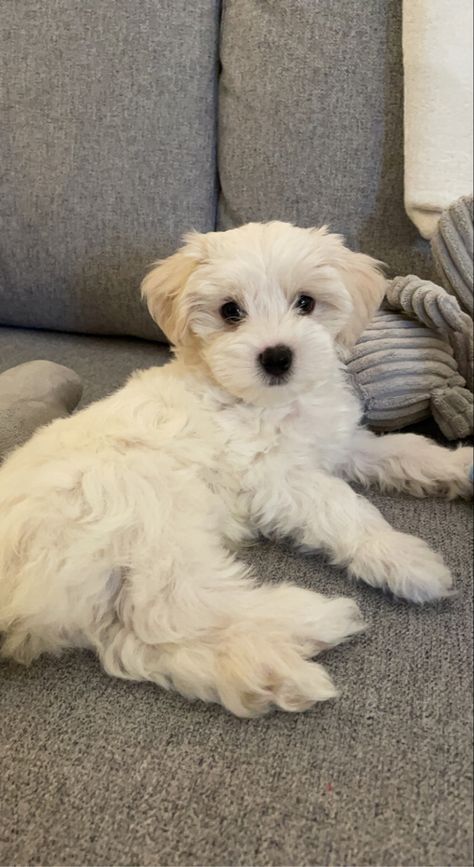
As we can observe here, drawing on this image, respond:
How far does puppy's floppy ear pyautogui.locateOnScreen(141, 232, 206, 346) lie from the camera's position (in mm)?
1124

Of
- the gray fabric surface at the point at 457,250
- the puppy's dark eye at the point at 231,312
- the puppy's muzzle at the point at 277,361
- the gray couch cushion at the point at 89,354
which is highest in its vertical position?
the gray fabric surface at the point at 457,250

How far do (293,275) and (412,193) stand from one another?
225 mm

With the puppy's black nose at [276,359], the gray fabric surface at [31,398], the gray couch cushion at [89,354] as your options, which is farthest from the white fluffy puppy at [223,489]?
the gray couch cushion at [89,354]

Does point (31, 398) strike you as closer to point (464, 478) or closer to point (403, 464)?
point (403, 464)

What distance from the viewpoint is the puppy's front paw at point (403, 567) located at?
73 cm

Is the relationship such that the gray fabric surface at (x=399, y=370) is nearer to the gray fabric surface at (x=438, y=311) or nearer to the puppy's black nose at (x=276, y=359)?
the gray fabric surface at (x=438, y=311)

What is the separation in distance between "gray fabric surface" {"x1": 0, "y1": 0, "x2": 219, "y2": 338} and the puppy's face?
465 mm

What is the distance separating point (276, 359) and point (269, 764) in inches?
23.6

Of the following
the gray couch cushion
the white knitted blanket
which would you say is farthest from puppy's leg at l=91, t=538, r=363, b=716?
the gray couch cushion

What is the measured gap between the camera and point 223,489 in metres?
Answer: 1.08

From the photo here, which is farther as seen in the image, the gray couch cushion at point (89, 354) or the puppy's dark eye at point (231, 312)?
the gray couch cushion at point (89, 354)

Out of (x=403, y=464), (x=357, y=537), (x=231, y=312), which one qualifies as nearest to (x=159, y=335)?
(x=231, y=312)

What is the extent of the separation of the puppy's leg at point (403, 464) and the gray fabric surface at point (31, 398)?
609mm

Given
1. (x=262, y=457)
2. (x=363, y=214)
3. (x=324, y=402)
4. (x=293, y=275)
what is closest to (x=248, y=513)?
(x=262, y=457)
